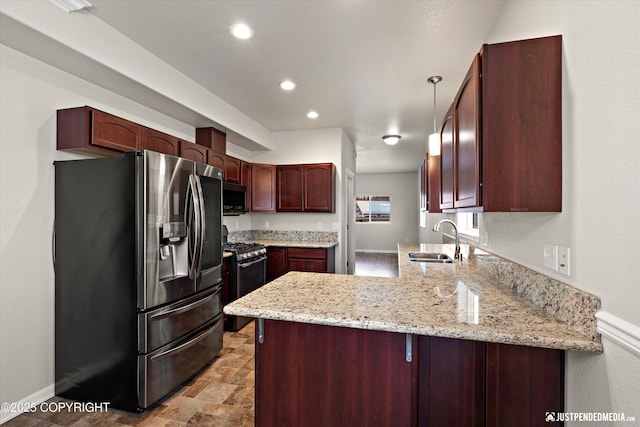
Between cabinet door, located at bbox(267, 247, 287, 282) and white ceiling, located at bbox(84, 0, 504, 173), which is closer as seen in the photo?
white ceiling, located at bbox(84, 0, 504, 173)

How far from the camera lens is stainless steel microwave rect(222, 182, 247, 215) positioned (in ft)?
12.2

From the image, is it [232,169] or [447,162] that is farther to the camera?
[232,169]

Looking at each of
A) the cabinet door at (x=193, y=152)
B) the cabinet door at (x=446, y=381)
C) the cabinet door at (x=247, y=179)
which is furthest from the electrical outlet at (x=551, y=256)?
the cabinet door at (x=247, y=179)

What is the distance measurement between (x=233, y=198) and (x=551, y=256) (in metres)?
3.44

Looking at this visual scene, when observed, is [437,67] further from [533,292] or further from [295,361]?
[295,361]

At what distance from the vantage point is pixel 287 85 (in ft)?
10.5

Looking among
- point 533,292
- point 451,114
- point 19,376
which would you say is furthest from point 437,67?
point 19,376

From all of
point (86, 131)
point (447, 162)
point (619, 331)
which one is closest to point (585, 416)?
point (619, 331)

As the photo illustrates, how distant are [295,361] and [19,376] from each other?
6.81ft

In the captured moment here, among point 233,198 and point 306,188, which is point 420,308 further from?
point 306,188

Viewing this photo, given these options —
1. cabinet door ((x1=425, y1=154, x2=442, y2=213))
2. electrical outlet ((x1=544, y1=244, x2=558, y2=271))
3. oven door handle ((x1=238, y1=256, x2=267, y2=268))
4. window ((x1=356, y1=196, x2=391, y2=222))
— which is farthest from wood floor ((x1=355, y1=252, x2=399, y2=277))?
electrical outlet ((x1=544, y1=244, x2=558, y2=271))

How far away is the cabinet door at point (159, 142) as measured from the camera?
262 centimetres

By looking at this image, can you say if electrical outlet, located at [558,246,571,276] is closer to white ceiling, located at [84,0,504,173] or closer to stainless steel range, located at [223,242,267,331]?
white ceiling, located at [84,0,504,173]

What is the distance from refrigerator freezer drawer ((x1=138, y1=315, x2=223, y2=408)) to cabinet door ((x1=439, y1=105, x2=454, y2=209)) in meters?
2.19
